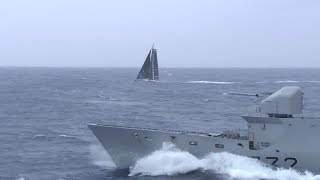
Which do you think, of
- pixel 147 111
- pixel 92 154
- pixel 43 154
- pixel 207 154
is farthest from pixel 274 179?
pixel 147 111

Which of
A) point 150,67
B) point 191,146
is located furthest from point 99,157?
point 150,67

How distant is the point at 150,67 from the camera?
132750mm

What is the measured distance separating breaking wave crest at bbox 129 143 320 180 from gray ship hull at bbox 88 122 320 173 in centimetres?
37

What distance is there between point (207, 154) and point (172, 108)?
138 ft

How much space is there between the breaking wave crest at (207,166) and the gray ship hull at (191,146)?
14.7 inches

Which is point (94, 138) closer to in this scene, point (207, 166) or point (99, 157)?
point (99, 157)

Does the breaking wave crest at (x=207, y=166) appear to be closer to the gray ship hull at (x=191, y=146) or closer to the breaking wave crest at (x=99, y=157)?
the gray ship hull at (x=191, y=146)

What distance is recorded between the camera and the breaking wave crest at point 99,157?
1490 inches

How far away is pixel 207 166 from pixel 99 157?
11.1 meters

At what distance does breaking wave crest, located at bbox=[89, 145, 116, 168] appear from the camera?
3784cm

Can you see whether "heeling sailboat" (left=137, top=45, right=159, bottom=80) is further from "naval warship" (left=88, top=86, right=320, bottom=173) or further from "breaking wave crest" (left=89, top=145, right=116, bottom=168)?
"naval warship" (left=88, top=86, right=320, bottom=173)

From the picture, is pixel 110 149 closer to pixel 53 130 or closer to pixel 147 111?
pixel 53 130

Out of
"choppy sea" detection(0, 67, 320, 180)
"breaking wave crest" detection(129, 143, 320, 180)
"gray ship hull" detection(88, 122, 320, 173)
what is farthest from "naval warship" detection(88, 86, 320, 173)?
"choppy sea" detection(0, 67, 320, 180)

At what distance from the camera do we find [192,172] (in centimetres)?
3406
